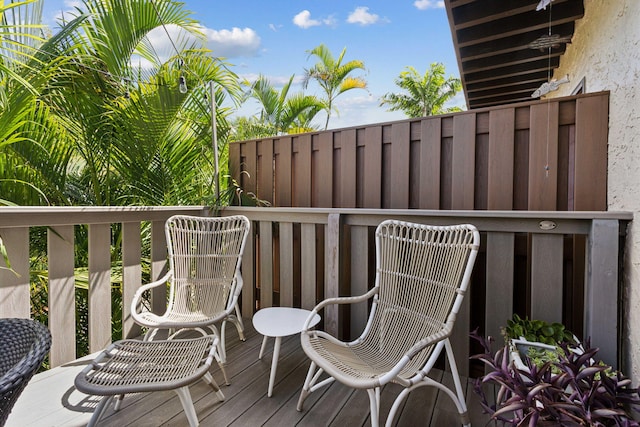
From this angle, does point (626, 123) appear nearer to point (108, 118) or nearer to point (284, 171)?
point (284, 171)

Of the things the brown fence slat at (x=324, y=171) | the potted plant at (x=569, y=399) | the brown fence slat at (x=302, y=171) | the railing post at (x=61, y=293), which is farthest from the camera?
the brown fence slat at (x=302, y=171)

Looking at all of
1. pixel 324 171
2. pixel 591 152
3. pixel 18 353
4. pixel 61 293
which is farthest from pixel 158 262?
pixel 591 152

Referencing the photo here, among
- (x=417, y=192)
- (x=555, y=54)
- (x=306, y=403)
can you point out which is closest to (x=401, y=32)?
(x=555, y=54)

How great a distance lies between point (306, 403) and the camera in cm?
188

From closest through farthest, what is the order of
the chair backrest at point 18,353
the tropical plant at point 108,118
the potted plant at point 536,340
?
1. the chair backrest at point 18,353
2. the potted plant at point 536,340
3. the tropical plant at point 108,118

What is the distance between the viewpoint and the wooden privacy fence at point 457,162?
2002 mm

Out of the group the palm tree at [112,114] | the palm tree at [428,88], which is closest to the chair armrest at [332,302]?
the palm tree at [112,114]

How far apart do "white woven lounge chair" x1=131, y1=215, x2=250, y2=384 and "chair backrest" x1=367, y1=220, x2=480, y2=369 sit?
3.53 feet

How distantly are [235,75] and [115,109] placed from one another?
4.15 ft

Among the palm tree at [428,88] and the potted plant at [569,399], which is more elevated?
the palm tree at [428,88]

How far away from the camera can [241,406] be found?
1.84m

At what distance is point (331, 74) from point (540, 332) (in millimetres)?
9737

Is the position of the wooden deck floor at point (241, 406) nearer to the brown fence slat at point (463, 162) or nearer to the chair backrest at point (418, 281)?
the chair backrest at point (418, 281)

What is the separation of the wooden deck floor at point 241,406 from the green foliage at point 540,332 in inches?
19.8
